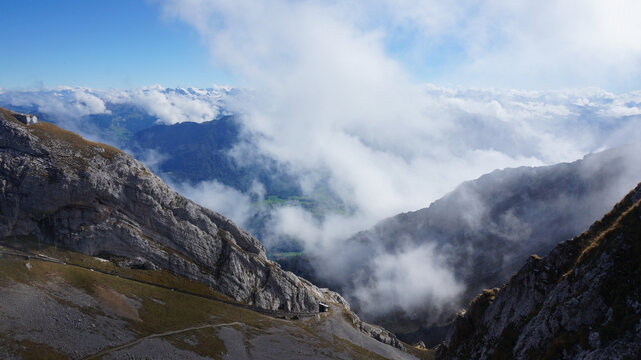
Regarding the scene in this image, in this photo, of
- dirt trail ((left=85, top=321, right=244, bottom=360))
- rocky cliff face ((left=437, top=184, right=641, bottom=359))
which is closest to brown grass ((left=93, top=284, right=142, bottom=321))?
dirt trail ((left=85, top=321, right=244, bottom=360))

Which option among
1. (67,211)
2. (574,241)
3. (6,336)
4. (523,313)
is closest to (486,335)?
(523,313)

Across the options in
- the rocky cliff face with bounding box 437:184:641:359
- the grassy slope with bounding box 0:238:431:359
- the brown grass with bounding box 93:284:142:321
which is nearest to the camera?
Answer: the rocky cliff face with bounding box 437:184:641:359

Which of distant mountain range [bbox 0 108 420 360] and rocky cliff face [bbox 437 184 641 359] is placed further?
distant mountain range [bbox 0 108 420 360]

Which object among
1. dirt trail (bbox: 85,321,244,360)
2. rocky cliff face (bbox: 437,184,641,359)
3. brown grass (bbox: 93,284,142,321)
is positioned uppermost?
rocky cliff face (bbox: 437,184,641,359)

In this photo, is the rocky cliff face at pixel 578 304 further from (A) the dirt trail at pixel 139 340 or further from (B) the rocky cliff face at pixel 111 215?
(B) the rocky cliff face at pixel 111 215

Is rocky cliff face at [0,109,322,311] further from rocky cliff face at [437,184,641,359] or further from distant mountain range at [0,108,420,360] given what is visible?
rocky cliff face at [437,184,641,359]

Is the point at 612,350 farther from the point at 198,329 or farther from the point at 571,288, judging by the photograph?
the point at 198,329

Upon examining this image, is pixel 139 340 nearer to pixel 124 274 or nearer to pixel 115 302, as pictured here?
pixel 115 302
